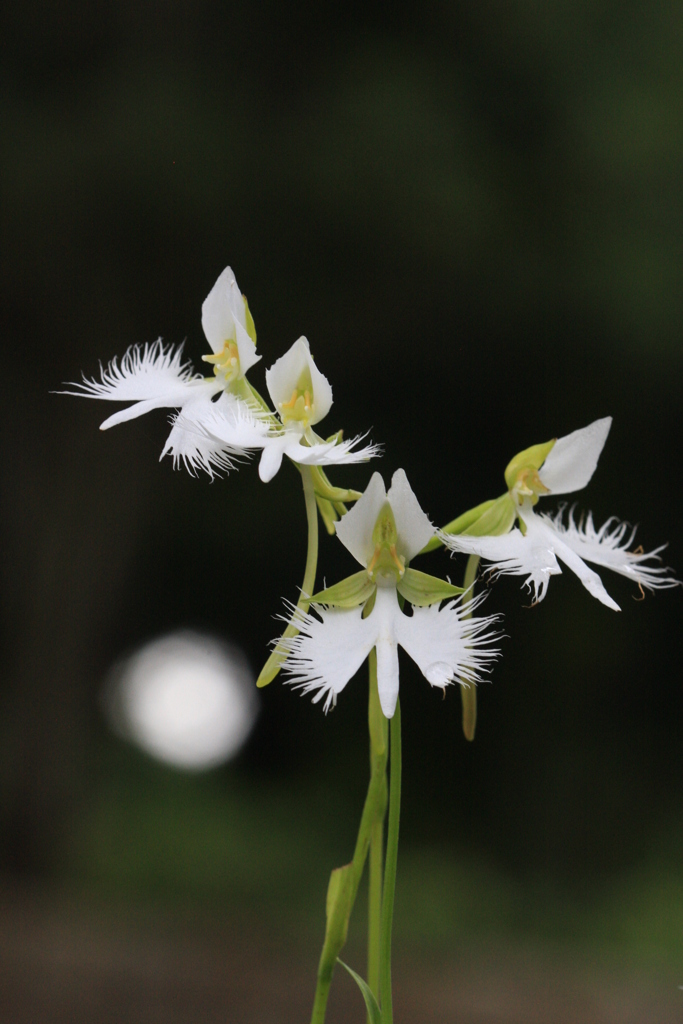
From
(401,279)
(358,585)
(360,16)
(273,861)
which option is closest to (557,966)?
(273,861)

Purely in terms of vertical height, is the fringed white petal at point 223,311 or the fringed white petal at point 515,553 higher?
the fringed white petal at point 223,311

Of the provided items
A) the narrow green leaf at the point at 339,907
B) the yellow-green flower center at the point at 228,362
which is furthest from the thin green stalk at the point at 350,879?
the yellow-green flower center at the point at 228,362

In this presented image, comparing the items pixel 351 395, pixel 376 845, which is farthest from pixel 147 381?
pixel 351 395

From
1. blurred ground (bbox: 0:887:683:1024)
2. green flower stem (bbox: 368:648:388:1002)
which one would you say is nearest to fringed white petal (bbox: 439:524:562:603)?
green flower stem (bbox: 368:648:388:1002)

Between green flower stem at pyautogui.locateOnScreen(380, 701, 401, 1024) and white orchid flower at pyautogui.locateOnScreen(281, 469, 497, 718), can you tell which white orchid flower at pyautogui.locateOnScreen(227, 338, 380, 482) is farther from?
green flower stem at pyautogui.locateOnScreen(380, 701, 401, 1024)

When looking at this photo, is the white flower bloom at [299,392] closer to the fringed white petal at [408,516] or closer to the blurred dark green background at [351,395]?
the fringed white petal at [408,516]

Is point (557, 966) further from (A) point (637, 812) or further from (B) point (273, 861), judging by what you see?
(B) point (273, 861)

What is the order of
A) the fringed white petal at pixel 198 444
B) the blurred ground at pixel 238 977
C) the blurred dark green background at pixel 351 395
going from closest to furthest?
1. the fringed white petal at pixel 198 444
2. the blurred ground at pixel 238 977
3. the blurred dark green background at pixel 351 395
